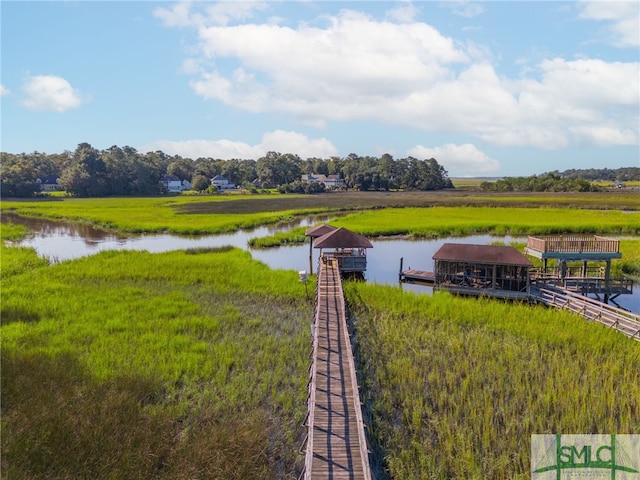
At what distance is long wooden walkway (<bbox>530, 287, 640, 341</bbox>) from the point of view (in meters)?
16.5


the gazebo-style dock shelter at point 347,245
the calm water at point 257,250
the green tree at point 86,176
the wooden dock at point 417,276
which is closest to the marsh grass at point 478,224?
the calm water at point 257,250

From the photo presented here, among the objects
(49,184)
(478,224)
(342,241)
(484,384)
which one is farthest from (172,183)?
(484,384)

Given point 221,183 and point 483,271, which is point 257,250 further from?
point 221,183

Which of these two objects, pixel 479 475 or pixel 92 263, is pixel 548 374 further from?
pixel 92 263

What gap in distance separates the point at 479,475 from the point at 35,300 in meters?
21.6

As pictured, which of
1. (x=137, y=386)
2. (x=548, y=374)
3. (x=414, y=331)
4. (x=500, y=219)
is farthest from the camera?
(x=500, y=219)

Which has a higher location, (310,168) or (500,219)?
(310,168)

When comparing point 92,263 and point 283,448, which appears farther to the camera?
point 92,263

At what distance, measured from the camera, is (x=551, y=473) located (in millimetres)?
9523

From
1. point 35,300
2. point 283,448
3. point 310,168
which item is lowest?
point 283,448

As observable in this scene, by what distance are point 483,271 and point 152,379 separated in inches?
742

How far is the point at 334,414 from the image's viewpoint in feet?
35.2

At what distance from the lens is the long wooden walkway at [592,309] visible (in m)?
16.5

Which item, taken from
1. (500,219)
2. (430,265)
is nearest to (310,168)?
(500,219)
